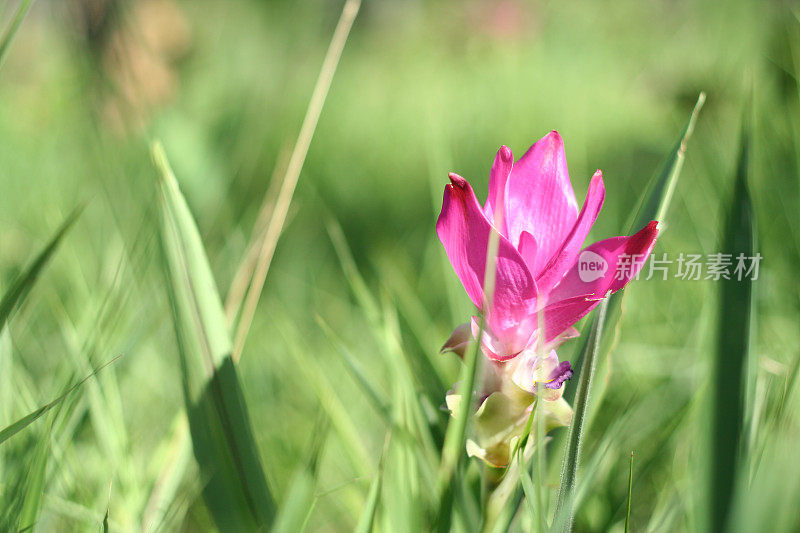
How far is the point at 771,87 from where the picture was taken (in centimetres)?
72

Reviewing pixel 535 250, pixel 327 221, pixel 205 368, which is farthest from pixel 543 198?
pixel 327 221

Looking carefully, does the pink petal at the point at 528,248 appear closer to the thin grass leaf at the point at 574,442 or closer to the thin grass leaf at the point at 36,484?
the thin grass leaf at the point at 574,442

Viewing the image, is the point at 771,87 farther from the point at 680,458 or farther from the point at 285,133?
the point at 285,133

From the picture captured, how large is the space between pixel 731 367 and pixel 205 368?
6.4 inches

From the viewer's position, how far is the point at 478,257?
0.22 metres

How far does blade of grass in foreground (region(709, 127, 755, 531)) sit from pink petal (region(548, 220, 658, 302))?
0.08ft

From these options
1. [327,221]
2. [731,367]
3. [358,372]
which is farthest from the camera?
[327,221]

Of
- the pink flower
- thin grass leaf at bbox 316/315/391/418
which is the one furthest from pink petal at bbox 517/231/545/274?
thin grass leaf at bbox 316/315/391/418

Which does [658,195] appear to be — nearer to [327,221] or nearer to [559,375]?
[559,375]

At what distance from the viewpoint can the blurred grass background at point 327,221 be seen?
320 mm

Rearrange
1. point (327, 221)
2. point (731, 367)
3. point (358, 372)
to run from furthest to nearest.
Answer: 1. point (327, 221)
2. point (358, 372)
3. point (731, 367)

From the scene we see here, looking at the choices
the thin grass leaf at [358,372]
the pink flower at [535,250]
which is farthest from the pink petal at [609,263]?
the thin grass leaf at [358,372]

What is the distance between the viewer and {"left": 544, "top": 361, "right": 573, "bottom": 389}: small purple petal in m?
0.23

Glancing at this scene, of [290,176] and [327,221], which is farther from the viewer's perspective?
[327,221]
